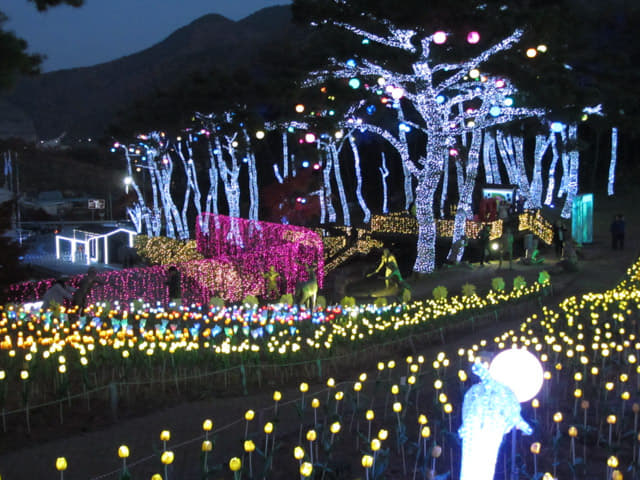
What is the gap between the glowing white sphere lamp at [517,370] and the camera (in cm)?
618

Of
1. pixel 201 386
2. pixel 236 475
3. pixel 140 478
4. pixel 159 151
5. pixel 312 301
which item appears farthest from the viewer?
pixel 159 151

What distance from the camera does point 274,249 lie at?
2039 centimetres

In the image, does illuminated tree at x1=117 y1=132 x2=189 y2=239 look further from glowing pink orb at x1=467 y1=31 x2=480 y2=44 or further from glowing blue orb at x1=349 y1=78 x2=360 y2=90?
glowing pink orb at x1=467 y1=31 x2=480 y2=44

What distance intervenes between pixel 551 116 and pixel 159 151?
20.3 m

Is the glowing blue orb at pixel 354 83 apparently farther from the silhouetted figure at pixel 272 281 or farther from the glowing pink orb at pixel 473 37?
the silhouetted figure at pixel 272 281

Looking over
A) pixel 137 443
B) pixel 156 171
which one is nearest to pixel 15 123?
pixel 156 171

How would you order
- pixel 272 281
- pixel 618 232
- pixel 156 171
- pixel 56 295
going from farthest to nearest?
1. pixel 156 171
2. pixel 618 232
3. pixel 272 281
4. pixel 56 295

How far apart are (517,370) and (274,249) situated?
1454cm

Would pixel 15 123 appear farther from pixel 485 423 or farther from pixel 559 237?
pixel 485 423

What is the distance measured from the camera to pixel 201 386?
29.5 ft

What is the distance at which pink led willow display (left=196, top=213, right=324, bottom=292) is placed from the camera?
20.5m

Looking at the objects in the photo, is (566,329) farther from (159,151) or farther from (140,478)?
(159,151)

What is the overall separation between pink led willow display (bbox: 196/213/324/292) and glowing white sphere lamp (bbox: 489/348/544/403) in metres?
14.3

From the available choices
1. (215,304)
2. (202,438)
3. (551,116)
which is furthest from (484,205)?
(202,438)
